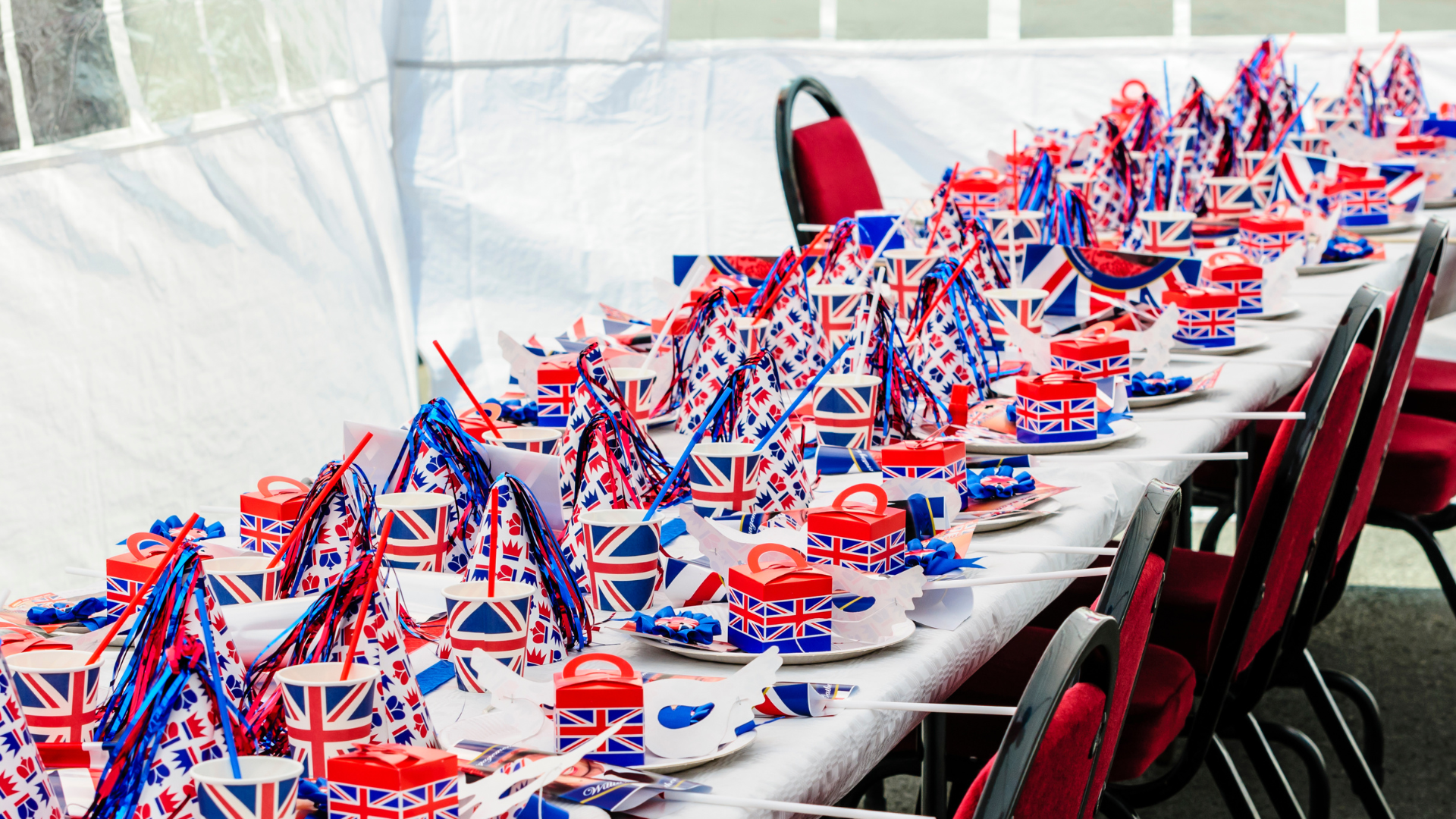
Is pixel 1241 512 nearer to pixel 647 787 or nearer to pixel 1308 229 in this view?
pixel 1308 229

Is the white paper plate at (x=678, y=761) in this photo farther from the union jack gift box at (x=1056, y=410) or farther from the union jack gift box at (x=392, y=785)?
the union jack gift box at (x=1056, y=410)

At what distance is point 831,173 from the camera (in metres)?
2.94

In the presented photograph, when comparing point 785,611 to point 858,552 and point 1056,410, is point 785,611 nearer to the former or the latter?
point 858,552

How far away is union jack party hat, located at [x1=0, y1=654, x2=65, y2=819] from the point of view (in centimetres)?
64

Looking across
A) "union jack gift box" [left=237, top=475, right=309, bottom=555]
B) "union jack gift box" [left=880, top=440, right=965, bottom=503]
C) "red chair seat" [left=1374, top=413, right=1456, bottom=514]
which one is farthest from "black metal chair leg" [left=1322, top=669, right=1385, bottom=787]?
"union jack gift box" [left=237, top=475, right=309, bottom=555]

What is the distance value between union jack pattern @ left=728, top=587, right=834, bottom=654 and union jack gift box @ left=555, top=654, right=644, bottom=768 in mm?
158

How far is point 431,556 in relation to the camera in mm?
1004

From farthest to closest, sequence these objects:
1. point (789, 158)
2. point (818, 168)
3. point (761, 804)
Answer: point (818, 168)
point (789, 158)
point (761, 804)

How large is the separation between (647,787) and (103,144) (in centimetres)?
233

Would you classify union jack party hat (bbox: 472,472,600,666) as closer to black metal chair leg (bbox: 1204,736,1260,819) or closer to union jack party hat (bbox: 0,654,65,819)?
union jack party hat (bbox: 0,654,65,819)

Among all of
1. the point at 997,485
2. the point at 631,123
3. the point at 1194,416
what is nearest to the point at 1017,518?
the point at 997,485

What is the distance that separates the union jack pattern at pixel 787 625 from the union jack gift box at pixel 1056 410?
0.52 m

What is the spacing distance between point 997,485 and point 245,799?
2.45 feet

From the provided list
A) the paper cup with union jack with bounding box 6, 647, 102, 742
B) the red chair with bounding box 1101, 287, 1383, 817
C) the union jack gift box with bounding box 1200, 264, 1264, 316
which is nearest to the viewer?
the paper cup with union jack with bounding box 6, 647, 102, 742
